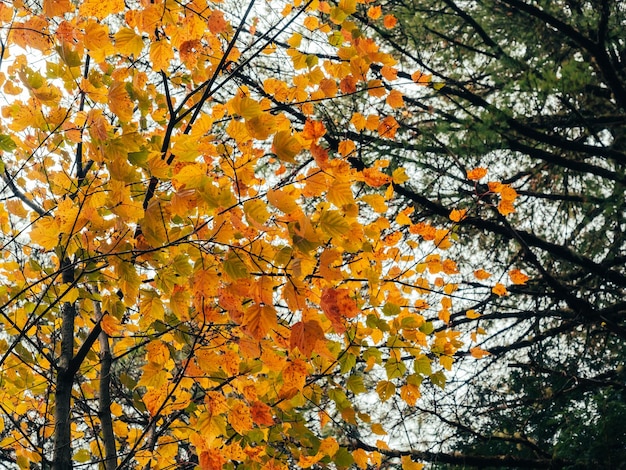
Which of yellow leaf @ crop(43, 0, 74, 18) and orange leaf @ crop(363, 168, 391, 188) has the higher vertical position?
yellow leaf @ crop(43, 0, 74, 18)

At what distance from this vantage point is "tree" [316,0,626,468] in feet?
12.1

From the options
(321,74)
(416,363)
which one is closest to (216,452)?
(416,363)

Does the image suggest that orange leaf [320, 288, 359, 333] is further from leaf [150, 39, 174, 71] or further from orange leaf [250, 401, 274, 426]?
leaf [150, 39, 174, 71]

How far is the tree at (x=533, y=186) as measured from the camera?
3.70 metres

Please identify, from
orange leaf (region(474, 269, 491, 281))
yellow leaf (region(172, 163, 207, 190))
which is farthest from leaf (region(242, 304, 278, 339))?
orange leaf (region(474, 269, 491, 281))

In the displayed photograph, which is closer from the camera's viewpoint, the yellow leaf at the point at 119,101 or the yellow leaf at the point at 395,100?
the yellow leaf at the point at 119,101

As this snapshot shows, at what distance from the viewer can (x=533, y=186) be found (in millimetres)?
5137

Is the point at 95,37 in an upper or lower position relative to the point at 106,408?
upper

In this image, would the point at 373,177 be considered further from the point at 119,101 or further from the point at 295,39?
the point at 119,101

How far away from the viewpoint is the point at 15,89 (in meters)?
2.60

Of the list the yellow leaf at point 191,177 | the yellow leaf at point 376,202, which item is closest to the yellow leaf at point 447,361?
the yellow leaf at point 376,202

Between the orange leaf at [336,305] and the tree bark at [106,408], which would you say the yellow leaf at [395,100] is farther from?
the tree bark at [106,408]

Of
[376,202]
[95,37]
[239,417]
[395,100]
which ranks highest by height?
[395,100]

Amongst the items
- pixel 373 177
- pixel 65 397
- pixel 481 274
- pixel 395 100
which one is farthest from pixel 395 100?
pixel 481 274
